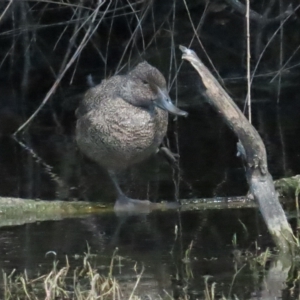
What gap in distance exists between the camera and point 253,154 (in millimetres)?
4527

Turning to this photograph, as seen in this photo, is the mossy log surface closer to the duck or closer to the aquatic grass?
the duck

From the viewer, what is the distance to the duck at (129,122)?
5.69 metres

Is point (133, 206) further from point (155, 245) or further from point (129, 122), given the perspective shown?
point (155, 245)

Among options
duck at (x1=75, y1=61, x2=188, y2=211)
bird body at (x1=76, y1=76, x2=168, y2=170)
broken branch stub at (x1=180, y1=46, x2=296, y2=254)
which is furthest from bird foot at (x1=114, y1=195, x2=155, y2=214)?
broken branch stub at (x1=180, y1=46, x2=296, y2=254)

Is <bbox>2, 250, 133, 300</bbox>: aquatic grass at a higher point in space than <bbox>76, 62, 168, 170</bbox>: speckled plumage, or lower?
lower

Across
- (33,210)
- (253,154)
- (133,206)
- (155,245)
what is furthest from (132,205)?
(253,154)

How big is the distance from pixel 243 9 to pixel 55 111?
2.60 meters

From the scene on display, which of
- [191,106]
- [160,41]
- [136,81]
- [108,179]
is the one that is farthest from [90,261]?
[160,41]

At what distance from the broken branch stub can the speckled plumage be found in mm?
1162

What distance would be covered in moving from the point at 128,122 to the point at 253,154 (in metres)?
1.39

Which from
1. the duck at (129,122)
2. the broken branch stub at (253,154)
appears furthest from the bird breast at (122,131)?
the broken branch stub at (253,154)

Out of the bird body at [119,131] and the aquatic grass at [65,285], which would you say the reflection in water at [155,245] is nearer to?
the aquatic grass at [65,285]

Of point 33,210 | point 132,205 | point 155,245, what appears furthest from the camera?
point 132,205

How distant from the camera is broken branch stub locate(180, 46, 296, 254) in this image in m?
4.49
